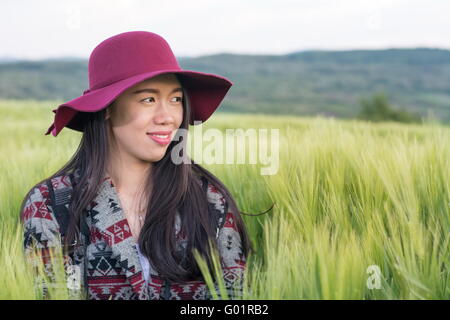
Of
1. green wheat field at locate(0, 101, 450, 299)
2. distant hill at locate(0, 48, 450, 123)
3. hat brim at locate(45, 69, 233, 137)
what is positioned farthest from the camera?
distant hill at locate(0, 48, 450, 123)

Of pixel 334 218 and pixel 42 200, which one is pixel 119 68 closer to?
pixel 42 200

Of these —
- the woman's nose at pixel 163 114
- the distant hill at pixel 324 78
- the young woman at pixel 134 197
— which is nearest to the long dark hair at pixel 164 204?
the young woman at pixel 134 197

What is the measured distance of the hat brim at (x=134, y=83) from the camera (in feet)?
5.25

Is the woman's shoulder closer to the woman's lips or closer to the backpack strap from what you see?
the backpack strap

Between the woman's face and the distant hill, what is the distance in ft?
143

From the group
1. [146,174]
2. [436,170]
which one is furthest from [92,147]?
[436,170]

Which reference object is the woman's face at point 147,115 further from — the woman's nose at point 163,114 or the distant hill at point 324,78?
the distant hill at point 324,78

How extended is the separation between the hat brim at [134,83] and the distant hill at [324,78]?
1714 inches

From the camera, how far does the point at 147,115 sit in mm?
1656

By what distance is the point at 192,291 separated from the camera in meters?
1.72

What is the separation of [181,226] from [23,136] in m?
3.93

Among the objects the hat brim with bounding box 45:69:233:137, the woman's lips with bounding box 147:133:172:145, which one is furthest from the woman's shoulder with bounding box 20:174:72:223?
the woman's lips with bounding box 147:133:172:145

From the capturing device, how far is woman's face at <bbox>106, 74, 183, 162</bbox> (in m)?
1.66

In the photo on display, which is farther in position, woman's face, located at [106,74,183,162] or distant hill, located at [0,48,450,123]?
distant hill, located at [0,48,450,123]
